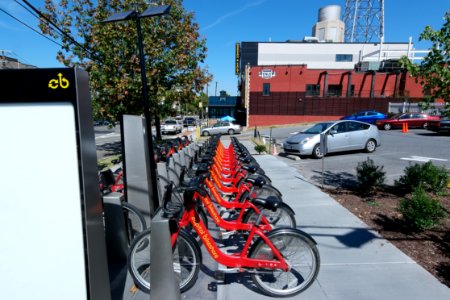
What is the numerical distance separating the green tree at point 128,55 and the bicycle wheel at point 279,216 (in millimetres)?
8416

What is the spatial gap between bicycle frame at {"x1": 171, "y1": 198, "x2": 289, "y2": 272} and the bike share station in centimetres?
111

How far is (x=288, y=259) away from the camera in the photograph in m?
2.87

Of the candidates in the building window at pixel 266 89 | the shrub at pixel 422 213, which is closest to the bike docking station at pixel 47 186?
the shrub at pixel 422 213

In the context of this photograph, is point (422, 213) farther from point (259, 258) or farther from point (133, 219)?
point (133, 219)

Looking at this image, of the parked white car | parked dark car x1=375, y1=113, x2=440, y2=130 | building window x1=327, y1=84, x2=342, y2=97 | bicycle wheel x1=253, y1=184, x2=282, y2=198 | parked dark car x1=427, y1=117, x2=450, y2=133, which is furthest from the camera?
building window x1=327, y1=84, x2=342, y2=97

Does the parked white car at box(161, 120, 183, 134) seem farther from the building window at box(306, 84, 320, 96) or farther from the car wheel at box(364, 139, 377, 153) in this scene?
the car wheel at box(364, 139, 377, 153)

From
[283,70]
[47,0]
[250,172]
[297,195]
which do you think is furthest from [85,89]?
[283,70]

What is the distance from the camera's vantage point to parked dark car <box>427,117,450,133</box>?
1784cm

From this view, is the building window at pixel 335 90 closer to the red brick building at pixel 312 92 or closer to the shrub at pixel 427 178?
the red brick building at pixel 312 92

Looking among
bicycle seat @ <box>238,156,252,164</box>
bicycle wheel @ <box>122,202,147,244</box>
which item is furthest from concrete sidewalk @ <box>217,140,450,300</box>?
bicycle seat @ <box>238,156,252,164</box>

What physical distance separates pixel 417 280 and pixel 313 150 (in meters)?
7.92

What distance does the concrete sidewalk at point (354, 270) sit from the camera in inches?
107

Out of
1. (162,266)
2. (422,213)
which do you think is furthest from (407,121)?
(162,266)

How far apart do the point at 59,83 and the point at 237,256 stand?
91.6 inches
